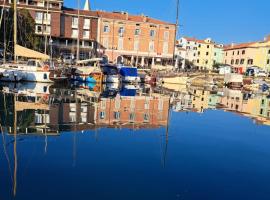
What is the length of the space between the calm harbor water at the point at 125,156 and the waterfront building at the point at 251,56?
3275 inches

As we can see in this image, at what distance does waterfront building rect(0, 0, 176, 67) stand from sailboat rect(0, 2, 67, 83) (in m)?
32.0

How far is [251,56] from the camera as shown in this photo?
328 feet

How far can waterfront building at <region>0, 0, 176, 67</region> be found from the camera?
70875 mm

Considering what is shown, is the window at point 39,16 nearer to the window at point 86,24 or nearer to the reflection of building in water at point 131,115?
the window at point 86,24

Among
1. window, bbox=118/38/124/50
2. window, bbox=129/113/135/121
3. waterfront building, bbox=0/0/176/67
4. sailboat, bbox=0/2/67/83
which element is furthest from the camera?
window, bbox=118/38/124/50

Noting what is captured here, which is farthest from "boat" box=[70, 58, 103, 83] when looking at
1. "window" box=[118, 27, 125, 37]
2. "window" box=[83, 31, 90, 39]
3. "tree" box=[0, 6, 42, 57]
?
"window" box=[118, 27, 125, 37]

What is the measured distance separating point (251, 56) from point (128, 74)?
195 ft

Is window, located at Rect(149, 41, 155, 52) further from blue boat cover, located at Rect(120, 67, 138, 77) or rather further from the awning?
the awning

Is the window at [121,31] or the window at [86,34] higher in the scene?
the window at [121,31]

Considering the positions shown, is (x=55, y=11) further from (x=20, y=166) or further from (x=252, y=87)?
(x=20, y=166)

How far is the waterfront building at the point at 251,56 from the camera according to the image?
9675cm

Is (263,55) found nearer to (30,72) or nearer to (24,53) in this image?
(30,72)

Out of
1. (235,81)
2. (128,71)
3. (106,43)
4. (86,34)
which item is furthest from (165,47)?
(128,71)

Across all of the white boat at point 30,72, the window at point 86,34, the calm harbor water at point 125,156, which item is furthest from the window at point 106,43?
the calm harbor water at point 125,156
